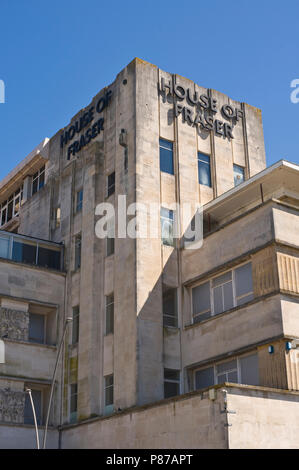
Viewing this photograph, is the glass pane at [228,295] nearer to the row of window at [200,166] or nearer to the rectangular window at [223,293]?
the rectangular window at [223,293]

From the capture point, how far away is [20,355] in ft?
124

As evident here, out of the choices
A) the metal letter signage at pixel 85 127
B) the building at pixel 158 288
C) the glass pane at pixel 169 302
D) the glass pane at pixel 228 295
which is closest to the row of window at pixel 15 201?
the building at pixel 158 288

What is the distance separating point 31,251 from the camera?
139 feet

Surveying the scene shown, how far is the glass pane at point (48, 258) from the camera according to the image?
42.6 metres

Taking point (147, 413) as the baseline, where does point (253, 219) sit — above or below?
above

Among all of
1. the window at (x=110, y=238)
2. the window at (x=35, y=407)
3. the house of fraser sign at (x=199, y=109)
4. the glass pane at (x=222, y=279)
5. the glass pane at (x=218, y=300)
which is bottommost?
the window at (x=35, y=407)

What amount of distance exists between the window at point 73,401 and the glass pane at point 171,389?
5.92 metres

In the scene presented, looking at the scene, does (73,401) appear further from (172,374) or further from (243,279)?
(243,279)

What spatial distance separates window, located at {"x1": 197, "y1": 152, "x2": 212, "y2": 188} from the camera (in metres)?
41.9

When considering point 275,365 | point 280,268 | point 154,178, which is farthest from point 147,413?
point 154,178

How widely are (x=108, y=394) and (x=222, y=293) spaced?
8438mm

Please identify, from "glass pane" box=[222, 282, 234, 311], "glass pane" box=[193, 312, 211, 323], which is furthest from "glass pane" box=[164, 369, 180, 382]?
"glass pane" box=[222, 282, 234, 311]
